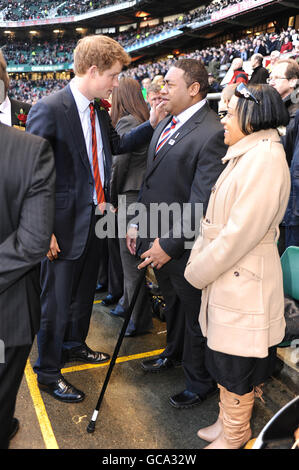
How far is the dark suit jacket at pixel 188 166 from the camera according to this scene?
2225 mm

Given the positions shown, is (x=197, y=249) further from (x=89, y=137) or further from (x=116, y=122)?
(x=116, y=122)

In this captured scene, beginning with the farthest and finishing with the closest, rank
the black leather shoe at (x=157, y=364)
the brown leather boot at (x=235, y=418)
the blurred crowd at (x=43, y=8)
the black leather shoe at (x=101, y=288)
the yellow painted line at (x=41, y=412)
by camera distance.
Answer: the blurred crowd at (x=43, y=8), the black leather shoe at (x=101, y=288), the black leather shoe at (x=157, y=364), the yellow painted line at (x=41, y=412), the brown leather boot at (x=235, y=418)

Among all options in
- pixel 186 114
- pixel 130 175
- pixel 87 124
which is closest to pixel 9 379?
pixel 87 124

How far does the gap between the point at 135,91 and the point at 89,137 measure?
1.05m

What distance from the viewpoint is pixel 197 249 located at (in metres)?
2.05

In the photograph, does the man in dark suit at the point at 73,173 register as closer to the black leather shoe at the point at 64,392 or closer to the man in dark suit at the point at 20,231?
the black leather shoe at the point at 64,392

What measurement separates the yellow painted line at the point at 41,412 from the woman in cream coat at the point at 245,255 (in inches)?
39.6

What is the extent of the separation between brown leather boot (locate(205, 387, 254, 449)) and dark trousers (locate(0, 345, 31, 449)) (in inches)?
40.2

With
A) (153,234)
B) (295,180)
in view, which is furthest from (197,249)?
(295,180)

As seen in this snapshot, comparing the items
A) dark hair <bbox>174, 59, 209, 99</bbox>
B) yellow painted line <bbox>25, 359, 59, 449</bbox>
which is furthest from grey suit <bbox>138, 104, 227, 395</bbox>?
yellow painted line <bbox>25, 359, 59, 449</bbox>

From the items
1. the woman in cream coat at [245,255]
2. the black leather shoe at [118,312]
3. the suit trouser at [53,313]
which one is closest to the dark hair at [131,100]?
the suit trouser at [53,313]

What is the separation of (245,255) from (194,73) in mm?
1210

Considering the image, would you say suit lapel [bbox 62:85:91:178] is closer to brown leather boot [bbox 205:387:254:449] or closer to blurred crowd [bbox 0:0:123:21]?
brown leather boot [bbox 205:387:254:449]

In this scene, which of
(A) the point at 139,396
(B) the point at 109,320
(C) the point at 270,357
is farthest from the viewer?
(B) the point at 109,320
